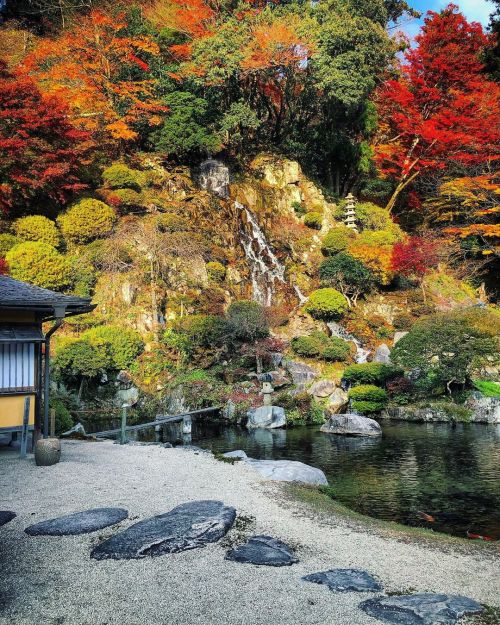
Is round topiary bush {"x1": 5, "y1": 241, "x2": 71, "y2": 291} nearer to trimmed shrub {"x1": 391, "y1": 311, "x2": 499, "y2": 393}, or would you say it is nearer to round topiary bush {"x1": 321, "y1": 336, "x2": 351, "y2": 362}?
round topiary bush {"x1": 321, "y1": 336, "x2": 351, "y2": 362}

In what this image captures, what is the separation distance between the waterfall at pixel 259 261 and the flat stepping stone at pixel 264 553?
738 inches

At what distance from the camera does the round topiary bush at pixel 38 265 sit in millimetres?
18297

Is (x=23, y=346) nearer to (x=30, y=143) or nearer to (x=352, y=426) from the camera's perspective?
(x=352, y=426)

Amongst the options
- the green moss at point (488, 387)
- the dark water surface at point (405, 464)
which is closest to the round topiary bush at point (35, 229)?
the dark water surface at point (405, 464)

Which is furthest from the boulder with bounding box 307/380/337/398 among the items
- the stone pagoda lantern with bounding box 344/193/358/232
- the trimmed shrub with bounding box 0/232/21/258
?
the trimmed shrub with bounding box 0/232/21/258

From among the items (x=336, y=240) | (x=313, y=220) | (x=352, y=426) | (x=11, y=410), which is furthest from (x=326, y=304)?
(x=11, y=410)

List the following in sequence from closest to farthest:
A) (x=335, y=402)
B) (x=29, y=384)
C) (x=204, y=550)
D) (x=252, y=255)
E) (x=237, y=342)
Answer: (x=204, y=550) → (x=29, y=384) → (x=335, y=402) → (x=237, y=342) → (x=252, y=255)

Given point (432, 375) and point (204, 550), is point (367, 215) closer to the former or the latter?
point (432, 375)

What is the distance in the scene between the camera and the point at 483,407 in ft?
51.8

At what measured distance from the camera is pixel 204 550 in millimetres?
4457

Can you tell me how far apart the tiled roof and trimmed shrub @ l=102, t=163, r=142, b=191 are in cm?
1491

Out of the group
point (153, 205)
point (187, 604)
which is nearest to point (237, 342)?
point (153, 205)

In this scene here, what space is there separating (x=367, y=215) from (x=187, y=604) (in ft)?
81.1

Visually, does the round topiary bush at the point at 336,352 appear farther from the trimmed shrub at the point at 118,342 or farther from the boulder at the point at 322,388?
the trimmed shrub at the point at 118,342
